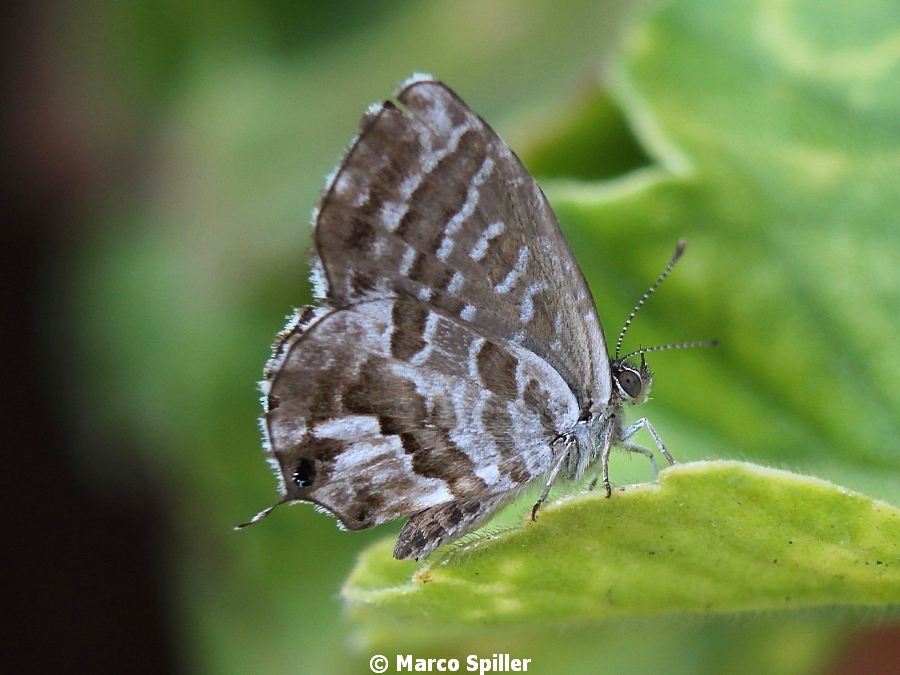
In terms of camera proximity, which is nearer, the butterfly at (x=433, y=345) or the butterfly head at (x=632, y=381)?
the butterfly at (x=433, y=345)

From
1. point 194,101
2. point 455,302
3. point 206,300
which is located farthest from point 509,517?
point 194,101

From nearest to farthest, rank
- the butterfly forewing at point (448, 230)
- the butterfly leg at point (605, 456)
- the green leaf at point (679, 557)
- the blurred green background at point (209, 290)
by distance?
the green leaf at point (679, 557)
the butterfly forewing at point (448, 230)
the butterfly leg at point (605, 456)
the blurred green background at point (209, 290)

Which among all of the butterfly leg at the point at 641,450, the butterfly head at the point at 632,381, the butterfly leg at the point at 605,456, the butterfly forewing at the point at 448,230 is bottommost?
the butterfly leg at the point at 641,450

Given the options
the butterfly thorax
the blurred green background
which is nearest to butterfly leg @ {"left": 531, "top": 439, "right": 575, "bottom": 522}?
the butterfly thorax

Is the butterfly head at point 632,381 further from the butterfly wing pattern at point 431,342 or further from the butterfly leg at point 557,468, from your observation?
the butterfly leg at point 557,468

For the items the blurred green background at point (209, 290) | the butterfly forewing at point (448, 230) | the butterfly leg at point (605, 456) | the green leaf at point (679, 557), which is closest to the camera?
the green leaf at point (679, 557)

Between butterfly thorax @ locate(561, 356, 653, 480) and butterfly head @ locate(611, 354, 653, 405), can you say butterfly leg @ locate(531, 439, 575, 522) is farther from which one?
butterfly head @ locate(611, 354, 653, 405)

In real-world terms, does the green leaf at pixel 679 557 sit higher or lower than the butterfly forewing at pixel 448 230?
lower

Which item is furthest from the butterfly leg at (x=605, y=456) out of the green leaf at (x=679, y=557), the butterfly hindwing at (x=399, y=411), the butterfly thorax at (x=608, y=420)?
the green leaf at (x=679, y=557)
